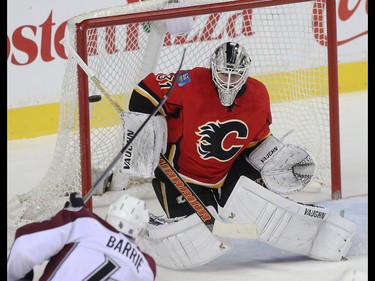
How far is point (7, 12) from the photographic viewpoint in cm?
498

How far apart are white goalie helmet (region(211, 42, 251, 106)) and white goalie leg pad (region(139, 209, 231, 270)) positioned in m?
0.44

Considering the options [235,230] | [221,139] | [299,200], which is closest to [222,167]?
[221,139]

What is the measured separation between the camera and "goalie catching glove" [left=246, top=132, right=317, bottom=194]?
12.7 feet

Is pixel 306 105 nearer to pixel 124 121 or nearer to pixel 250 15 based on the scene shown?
pixel 250 15

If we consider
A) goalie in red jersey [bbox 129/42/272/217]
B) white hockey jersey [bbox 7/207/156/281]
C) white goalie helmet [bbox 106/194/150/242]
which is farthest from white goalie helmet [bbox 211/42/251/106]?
white hockey jersey [bbox 7/207/156/281]

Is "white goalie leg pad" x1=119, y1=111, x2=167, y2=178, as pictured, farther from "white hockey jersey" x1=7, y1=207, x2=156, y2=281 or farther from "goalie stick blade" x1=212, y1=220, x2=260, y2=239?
"white hockey jersey" x1=7, y1=207, x2=156, y2=281

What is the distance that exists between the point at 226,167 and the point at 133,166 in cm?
38

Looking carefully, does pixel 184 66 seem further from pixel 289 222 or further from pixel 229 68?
pixel 289 222

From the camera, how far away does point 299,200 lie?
14.6 ft

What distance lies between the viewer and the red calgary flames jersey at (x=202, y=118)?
376cm

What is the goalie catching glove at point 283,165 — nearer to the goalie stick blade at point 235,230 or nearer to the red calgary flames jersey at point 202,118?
the red calgary flames jersey at point 202,118

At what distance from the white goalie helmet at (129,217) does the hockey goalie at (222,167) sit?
0.65m

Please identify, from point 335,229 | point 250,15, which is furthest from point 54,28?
point 335,229

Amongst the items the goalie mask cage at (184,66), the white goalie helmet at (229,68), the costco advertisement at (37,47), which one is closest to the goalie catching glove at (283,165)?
the white goalie helmet at (229,68)
